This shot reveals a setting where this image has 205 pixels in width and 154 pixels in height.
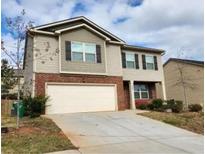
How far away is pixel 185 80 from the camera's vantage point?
29.5 metres

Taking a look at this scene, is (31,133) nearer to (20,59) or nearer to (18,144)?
(18,144)

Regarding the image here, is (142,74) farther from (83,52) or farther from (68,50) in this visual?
(68,50)

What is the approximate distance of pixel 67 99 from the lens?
18641 mm

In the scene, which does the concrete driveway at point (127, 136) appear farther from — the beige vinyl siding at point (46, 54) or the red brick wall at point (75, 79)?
the beige vinyl siding at point (46, 54)

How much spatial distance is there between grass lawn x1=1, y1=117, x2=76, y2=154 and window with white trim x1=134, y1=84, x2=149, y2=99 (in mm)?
12307

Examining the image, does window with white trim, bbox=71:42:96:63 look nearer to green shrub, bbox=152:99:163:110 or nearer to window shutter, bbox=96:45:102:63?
window shutter, bbox=96:45:102:63

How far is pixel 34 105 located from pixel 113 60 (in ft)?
24.1

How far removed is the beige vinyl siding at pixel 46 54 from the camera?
59.6 ft

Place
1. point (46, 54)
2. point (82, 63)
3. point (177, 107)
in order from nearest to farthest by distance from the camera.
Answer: point (46, 54), point (82, 63), point (177, 107)

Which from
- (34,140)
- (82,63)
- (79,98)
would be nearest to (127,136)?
(34,140)

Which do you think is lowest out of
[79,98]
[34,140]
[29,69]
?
[34,140]

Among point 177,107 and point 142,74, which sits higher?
point 142,74

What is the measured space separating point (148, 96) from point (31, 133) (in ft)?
49.9

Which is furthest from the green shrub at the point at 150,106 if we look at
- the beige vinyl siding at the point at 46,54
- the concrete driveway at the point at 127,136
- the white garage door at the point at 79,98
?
the beige vinyl siding at the point at 46,54
